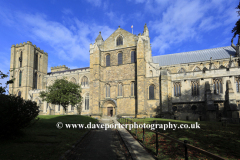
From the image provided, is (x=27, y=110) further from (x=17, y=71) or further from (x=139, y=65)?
(x=17, y=71)

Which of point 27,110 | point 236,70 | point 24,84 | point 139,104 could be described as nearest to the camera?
point 27,110

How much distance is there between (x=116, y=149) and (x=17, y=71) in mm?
54486

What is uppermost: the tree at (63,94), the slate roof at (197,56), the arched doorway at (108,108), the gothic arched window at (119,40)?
the gothic arched window at (119,40)

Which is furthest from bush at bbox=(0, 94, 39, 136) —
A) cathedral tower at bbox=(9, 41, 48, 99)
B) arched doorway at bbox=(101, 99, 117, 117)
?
cathedral tower at bbox=(9, 41, 48, 99)

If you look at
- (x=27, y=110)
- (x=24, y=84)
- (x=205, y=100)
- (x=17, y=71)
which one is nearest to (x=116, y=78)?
(x=205, y=100)

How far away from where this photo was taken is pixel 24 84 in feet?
A: 166

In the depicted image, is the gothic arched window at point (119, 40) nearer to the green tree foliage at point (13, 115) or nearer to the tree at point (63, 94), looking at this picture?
the tree at point (63, 94)

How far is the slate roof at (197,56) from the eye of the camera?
40.3m

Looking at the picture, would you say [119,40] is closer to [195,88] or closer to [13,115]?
[195,88]

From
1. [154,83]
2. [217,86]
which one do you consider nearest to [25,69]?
[154,83]

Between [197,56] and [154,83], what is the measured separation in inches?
708

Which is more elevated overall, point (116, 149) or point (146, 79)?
point (146, 79)

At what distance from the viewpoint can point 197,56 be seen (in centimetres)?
4256

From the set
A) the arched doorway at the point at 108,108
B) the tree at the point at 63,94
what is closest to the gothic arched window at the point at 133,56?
the arched doorway at the point at 108,108
